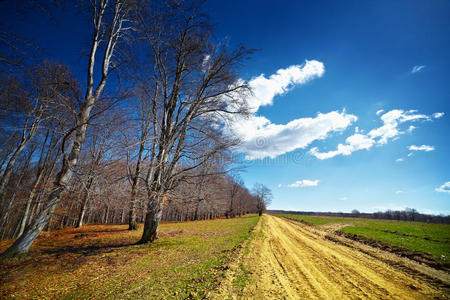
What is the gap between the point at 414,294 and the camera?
4.30 meters

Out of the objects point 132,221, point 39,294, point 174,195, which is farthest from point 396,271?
point 132,221

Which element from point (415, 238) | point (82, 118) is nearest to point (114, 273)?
point (82, 118)

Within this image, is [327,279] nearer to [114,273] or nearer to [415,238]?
[114,273]

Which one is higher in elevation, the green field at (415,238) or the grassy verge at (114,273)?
the grassy verge at (114,273)

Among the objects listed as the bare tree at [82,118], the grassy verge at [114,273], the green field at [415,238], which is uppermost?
the bare tree at [82,118]

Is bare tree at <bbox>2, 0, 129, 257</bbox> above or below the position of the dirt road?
above

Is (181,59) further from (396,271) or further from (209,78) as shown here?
(396,271)

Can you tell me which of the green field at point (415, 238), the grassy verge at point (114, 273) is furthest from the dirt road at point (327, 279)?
the green field at point (415, 238)

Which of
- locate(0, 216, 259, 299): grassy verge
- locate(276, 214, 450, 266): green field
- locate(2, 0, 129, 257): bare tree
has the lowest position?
locate(276, 214, 450, 266): green field

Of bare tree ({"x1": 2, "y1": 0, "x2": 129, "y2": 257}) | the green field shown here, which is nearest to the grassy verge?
bare tree ({"x1": 2, "y1": 0, "x2": 129, "y2": 257})

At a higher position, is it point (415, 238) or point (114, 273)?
point (114, 273)

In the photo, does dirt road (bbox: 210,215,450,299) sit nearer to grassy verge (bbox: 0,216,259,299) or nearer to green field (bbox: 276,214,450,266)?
grassy verge (bbox: 0,216,259,299)

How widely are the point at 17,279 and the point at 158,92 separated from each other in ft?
29.6

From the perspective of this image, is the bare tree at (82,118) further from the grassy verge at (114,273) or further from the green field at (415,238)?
the green field at (415,238)
